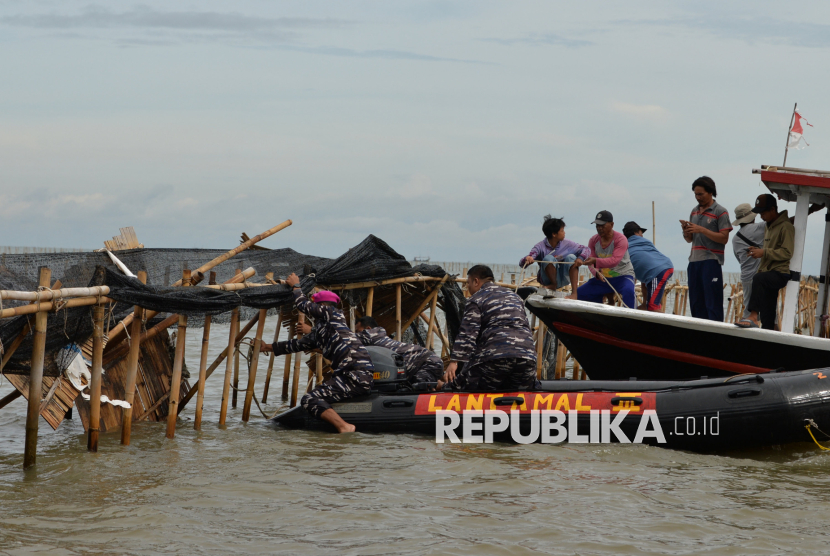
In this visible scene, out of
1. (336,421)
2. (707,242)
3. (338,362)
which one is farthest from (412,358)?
(707,242)


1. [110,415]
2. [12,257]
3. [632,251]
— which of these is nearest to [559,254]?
[632,251]

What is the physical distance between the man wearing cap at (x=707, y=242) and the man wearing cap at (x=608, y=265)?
2.59 ft

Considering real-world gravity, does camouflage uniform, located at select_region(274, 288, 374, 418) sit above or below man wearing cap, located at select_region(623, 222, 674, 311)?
below

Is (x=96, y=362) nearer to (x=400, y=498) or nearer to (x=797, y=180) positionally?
(x=400, y=498)

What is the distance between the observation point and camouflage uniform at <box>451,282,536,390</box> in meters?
7.93

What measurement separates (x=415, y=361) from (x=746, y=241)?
13.5ft

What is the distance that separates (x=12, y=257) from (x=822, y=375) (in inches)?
290

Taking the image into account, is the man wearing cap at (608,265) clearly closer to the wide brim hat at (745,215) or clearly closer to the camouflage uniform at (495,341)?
the wide brim hat at (745,215)

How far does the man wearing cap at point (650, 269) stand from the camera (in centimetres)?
1070

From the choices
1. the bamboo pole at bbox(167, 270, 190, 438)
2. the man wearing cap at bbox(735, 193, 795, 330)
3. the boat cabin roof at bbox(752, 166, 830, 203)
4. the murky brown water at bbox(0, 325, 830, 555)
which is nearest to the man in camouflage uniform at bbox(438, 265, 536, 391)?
the murky brown water at bbox(0, 325, 830, 555)

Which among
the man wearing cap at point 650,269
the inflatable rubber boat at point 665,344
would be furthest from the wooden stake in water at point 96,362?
the man wearing cap at point 650,269

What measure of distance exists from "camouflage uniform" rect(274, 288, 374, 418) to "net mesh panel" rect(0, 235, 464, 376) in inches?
17.4

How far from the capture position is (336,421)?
834cm

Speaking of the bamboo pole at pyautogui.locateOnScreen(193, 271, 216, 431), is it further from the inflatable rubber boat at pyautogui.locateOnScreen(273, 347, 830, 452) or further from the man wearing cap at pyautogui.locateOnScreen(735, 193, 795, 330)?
Result: the man wearing cap at pyautogui.locateOnScreen(735, 193, 795, 330)
